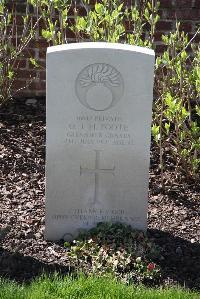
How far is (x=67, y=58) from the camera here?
4359 millimetres

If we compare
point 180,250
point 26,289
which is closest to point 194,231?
point 180,250

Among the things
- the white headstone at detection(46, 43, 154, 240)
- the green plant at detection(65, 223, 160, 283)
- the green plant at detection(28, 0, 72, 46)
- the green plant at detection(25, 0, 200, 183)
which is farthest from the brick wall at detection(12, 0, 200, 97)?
the green plant at detection(65, 223, 160, 283)

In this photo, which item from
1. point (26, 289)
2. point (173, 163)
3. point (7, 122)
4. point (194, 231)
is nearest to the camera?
point (26, 289)

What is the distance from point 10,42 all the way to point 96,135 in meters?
2.08

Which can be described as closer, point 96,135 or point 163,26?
point 96,135

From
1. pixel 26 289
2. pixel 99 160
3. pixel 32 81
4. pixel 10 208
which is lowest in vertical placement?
pixel 26 289

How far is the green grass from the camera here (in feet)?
13.4

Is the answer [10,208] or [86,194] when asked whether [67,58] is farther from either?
[10,208]

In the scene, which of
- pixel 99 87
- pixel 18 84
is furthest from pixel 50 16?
pixel 99 87

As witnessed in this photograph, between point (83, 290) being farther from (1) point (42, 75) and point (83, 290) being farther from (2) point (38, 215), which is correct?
(1) point (42, 75)

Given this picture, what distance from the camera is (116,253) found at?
175 inches

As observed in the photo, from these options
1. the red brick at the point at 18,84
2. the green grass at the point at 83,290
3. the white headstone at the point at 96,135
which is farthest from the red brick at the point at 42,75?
the green grass at the point at 83,290

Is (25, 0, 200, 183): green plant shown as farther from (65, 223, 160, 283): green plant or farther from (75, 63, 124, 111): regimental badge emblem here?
(65, 223, 160, 283): green plant

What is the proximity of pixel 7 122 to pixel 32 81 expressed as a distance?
1.91 ft
